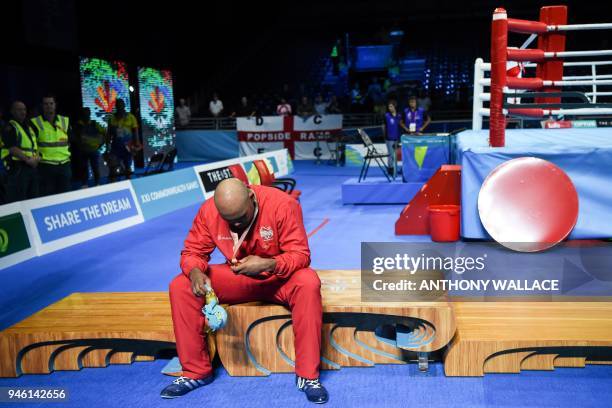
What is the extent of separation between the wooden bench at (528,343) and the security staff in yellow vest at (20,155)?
5.38m

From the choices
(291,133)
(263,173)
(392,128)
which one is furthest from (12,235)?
(291,133)

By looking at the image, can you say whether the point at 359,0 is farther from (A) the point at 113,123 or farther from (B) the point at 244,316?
(B) the point at 244,316

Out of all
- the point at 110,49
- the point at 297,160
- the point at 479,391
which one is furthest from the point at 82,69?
the point at 479,391

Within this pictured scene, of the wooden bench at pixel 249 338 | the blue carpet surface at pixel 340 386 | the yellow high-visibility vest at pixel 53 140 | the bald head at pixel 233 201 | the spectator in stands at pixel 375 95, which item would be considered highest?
the spectator in stands at pixel 375 95

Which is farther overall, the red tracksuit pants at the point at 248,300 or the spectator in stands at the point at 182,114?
the spectator in stands at the point at 182,114

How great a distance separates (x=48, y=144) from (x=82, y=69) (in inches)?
265

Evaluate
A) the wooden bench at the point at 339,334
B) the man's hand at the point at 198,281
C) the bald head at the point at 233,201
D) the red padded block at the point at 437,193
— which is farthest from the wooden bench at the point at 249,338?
the red padded block at the point at 437,193

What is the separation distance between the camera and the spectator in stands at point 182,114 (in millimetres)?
17422

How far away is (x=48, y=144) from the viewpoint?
6.64 meters

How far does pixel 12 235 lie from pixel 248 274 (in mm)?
3752

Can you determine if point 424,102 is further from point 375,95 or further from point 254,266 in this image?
point 254,266

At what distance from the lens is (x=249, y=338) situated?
2.97m

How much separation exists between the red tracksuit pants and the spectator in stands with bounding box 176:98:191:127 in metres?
15.2

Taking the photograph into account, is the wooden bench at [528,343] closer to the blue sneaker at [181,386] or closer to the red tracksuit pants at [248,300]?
the red tracksuit pants at [248,300]
